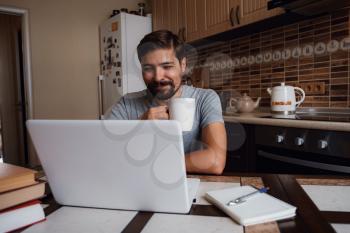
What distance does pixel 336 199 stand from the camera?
2.12 ft

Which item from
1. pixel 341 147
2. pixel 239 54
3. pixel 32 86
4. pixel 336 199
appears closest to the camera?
pixel 336 199

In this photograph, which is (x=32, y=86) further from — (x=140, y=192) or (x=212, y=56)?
(x=140, y=192)

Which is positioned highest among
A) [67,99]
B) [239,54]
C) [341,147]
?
[239,54]

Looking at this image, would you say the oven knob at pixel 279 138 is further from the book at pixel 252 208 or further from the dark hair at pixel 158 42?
the book at pixel 252 208

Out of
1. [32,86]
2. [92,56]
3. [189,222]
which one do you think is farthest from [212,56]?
[189,222]

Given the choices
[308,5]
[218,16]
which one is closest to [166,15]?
[218,16]

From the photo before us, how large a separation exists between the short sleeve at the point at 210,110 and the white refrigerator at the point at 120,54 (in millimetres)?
2068

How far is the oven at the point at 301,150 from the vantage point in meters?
1.46

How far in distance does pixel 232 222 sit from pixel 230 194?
0.38ft

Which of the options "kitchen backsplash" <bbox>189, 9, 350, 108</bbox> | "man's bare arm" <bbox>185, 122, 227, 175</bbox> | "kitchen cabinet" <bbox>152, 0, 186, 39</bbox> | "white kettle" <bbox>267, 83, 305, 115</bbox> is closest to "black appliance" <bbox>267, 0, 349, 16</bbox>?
"kitchen backsplash" <bbox>189, 9, 350, 108</bbox>

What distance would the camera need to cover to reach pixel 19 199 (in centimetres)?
56

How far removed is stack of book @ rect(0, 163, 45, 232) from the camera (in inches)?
21.2

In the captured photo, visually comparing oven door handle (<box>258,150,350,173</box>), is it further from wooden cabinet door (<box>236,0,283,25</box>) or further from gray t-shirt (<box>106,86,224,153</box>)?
wooden cabinet door (<box>236,0,283,25</box>)

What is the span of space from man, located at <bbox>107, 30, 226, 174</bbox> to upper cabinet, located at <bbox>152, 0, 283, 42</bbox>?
0.96 meters
